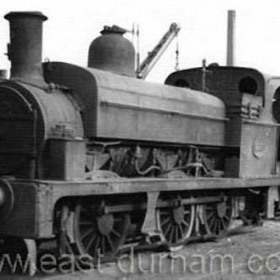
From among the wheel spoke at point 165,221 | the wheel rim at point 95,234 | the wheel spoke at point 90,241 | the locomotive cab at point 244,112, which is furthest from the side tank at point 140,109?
the wheel spoke at point 90,241

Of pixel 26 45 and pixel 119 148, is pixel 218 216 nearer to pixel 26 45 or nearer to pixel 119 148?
pixel 119 148

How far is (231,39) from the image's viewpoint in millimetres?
22438

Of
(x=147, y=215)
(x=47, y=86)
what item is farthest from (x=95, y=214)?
(x=47, y=86)

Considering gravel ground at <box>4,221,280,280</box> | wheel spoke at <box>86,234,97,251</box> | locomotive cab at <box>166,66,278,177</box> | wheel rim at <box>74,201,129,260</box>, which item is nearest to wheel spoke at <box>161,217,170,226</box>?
gravel ground at <box>4,221,280,280</box>

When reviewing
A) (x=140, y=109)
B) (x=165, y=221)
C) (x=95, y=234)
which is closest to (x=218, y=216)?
(x=165, y=221)

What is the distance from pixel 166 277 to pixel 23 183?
196cm

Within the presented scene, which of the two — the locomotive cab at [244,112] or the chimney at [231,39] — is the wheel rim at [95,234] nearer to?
the locomotive cab at [244,112]

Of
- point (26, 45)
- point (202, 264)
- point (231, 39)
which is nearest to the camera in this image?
point (26, 45)

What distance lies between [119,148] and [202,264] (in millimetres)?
1865

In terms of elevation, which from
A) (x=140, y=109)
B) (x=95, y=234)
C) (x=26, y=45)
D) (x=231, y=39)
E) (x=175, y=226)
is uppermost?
(x=231, y=39)

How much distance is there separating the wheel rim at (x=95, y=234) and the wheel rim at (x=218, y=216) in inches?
92.5

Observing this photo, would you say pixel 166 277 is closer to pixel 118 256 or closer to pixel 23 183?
pixel 118 256

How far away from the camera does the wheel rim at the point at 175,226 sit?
902cm

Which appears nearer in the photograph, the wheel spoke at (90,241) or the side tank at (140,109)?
the wheel spoke at (90,241)
